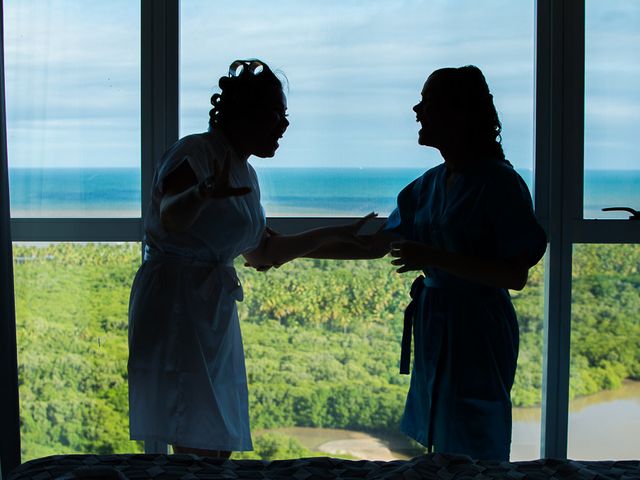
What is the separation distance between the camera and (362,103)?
2535 millimetres

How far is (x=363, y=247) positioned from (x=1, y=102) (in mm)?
1183

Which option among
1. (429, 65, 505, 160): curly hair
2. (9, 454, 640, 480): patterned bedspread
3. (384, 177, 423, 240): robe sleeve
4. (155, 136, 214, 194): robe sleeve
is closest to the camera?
(9, 454, 640, 480): patterned bedspread

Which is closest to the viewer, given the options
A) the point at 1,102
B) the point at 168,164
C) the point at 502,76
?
the point at 168,164

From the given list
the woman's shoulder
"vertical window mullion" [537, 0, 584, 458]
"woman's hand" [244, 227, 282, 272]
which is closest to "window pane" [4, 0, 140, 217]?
"woman's hand" [244, 227, 282, 272]

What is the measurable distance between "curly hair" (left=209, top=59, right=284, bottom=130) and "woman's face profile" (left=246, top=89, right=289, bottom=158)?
0.02 meters

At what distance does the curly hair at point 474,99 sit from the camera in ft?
6.79

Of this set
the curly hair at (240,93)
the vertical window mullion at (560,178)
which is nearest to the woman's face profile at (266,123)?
the curly hair at (240,93)

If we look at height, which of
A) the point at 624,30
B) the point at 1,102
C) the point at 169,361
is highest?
the point at 624,30

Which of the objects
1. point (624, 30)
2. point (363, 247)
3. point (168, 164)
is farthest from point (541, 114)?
point (168, 164)

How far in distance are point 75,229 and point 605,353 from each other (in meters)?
1.88

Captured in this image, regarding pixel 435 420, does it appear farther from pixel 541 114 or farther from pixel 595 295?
pixel 541 114

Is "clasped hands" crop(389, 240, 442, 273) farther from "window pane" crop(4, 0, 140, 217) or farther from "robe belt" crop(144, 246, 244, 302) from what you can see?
"window pane" crop(4, 0, 140, 217)

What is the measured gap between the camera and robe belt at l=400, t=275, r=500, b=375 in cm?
201

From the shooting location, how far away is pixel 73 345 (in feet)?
8.43
